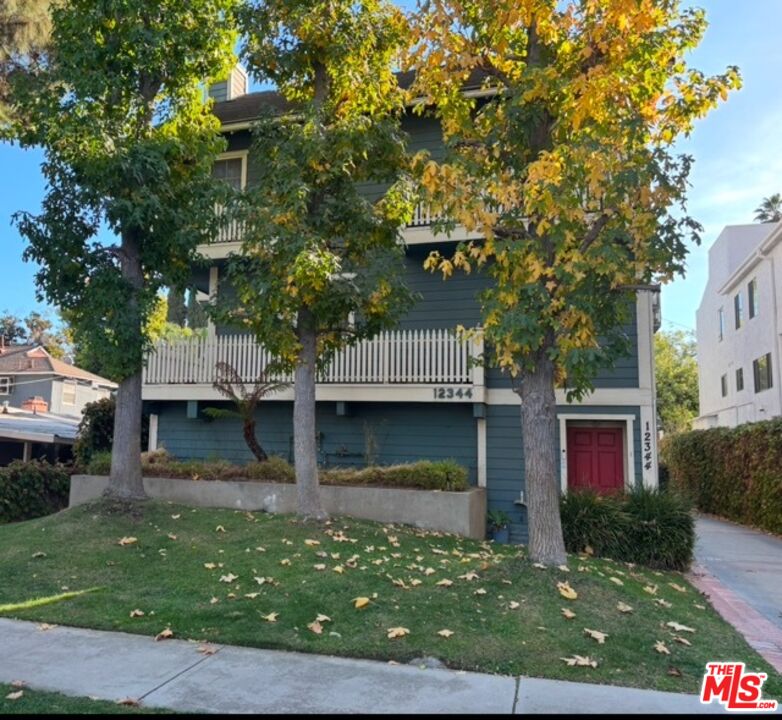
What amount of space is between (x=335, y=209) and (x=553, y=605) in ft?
20.2

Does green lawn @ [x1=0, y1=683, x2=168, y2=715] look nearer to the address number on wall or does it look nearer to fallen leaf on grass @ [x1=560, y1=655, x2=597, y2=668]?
fallen leaf on grass @ [x1=560, y1=655, x2=597, y2=668]

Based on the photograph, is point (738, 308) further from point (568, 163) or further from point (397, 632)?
point (397, 632)

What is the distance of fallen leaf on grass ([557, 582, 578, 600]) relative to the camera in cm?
612

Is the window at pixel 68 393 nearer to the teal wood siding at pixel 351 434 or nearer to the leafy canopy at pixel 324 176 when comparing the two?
the teal wood siding at pixel 351 434

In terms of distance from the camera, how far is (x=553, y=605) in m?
5.96

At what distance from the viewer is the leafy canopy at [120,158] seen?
30.0 ft

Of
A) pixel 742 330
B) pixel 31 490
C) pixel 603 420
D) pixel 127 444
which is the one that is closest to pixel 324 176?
pixel 127 444

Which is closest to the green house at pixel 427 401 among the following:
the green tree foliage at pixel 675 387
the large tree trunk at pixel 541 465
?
the large tree trunk at pixel 541 465

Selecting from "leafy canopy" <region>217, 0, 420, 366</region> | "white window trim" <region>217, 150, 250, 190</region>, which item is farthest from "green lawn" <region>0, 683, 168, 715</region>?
"white window trim" <region>217, 150, 250, 190</region>

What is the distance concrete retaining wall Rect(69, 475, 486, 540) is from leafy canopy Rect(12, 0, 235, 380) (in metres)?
2.80

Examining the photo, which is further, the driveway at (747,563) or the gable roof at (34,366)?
the gable roof at (34,366)

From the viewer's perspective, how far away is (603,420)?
12.2m

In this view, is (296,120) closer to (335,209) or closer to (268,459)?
(335,209)

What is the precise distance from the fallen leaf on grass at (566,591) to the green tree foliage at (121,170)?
641 cm
